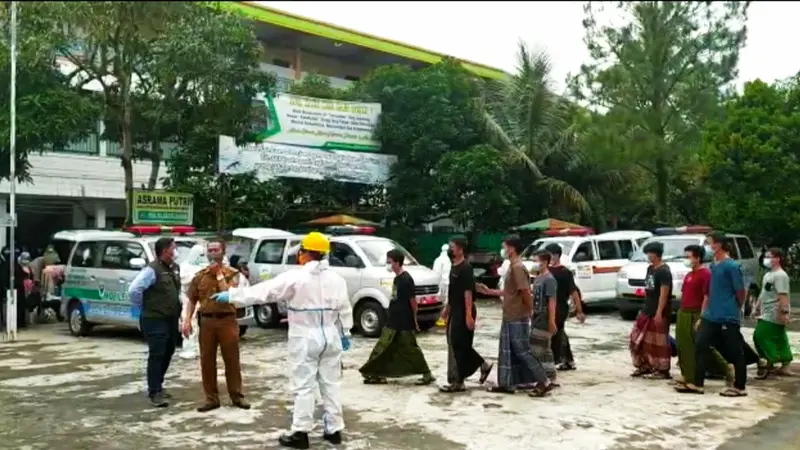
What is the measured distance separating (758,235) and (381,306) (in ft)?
40.3

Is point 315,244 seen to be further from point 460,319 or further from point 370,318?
point 370,318

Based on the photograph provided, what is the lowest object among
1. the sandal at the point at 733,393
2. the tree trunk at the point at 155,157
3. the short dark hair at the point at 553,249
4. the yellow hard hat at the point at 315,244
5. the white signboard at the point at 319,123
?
the sandal at the point at 733,393

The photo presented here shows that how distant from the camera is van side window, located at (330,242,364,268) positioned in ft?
46.7

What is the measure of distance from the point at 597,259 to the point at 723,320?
9.79 meters

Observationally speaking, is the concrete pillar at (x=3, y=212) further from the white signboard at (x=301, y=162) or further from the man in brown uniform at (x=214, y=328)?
the man in brown uniform at (x=214, y=328)

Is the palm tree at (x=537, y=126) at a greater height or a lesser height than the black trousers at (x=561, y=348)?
greater

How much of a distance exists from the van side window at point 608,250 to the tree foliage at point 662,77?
255 centimetres

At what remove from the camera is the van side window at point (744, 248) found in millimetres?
17797

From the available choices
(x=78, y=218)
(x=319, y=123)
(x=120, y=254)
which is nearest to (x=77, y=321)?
(x=120, y=254)

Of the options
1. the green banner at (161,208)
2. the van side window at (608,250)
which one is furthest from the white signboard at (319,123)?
the van side window at (608,250)

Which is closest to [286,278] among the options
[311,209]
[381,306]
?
[381,306]

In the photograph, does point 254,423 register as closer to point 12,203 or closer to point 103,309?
point 103,309

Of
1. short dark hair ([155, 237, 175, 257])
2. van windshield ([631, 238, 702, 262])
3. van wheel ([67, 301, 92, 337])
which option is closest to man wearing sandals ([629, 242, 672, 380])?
short dark hair ([155, 237, 175, 257])

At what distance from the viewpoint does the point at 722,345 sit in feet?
A: 28.0
